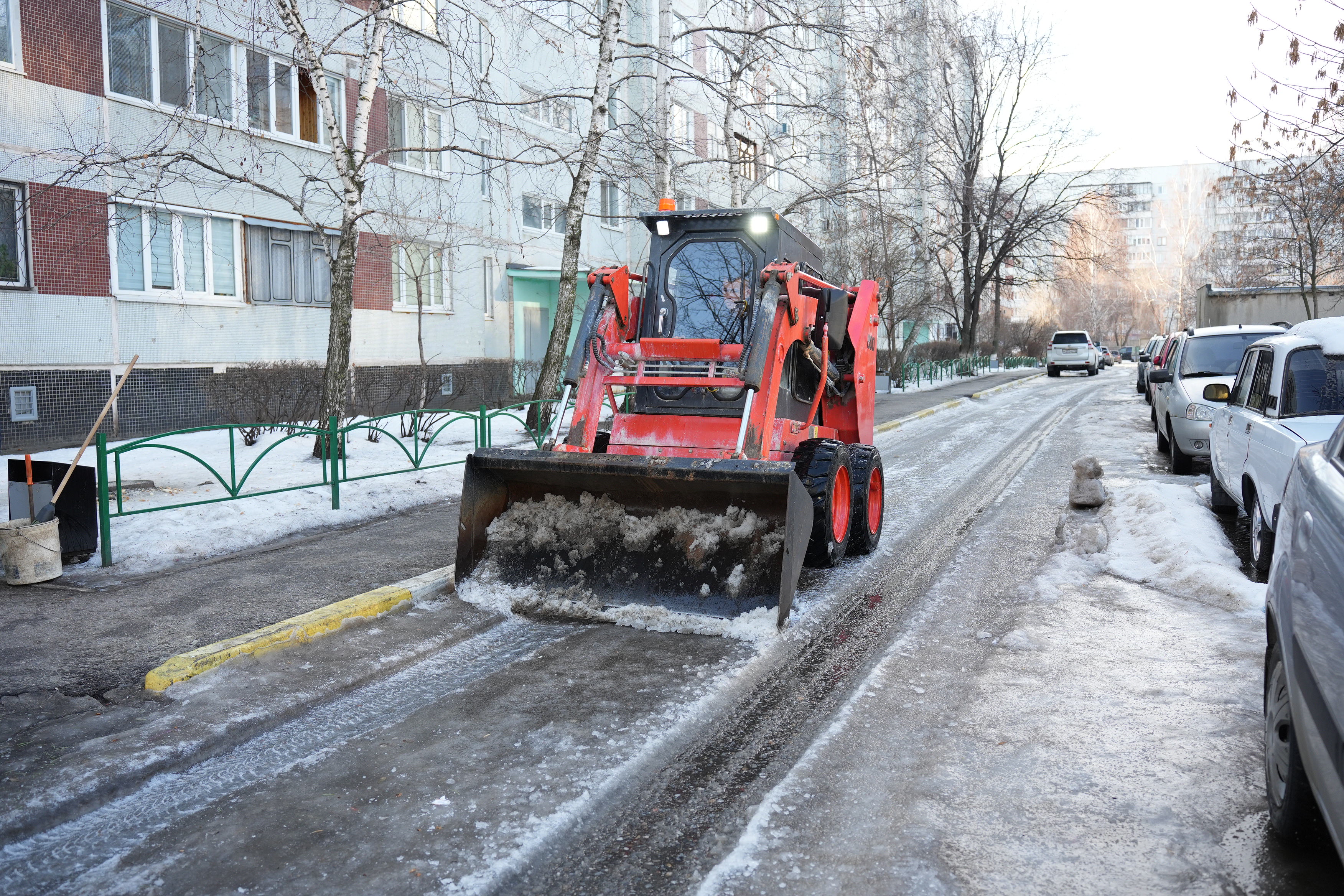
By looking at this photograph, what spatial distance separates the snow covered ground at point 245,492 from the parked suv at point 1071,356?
110ft

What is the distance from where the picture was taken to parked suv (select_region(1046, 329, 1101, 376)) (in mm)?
42500

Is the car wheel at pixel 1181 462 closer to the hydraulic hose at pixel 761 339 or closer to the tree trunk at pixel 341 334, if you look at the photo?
the hydraulic hose at pixel 761 339

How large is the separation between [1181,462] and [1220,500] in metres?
3.00

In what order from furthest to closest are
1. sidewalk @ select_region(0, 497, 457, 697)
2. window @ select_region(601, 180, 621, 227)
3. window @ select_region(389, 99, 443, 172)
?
window @ select_region(601, 180, 621, 227) < window @ select_region(389, 99, 443, 172) < sidewalk @ select_region(0, 497, 457, 697)

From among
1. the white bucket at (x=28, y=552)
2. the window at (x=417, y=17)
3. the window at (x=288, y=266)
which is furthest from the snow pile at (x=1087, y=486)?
the window at (x=417, y=17)

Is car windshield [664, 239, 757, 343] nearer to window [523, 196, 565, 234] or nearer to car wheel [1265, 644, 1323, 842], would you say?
car wheel [1265, 644, 1323, 842]

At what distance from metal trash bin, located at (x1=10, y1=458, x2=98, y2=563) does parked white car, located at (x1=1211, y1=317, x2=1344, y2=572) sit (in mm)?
8543

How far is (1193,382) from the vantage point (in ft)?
41.6

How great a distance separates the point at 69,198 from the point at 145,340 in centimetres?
242

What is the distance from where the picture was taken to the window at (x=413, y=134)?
21.6 meters

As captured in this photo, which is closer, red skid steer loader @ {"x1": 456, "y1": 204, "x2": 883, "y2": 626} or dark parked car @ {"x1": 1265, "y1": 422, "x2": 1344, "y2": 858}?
dark parked car @ {"x1": 1265, "y1": 422, "x2": 1344, "y2": 858}

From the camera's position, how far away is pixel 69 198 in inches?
606

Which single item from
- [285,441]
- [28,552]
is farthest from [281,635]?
[285,441]

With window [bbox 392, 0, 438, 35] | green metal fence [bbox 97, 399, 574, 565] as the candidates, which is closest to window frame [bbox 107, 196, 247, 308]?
green metal fence [bbox 97, 399, 574, 565]
